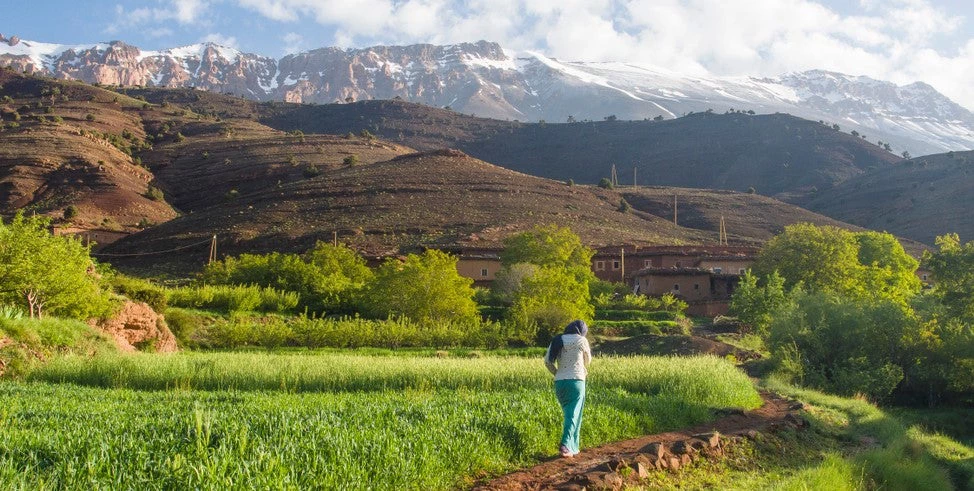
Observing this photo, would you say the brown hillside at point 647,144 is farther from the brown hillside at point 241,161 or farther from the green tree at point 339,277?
the green tree at point 339,277

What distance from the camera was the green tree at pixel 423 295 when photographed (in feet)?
140

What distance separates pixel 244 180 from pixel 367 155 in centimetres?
1985

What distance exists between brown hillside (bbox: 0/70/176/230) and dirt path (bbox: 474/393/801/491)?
82.1 meters

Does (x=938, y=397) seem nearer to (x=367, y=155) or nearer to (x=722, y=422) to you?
(x=722, y=422)

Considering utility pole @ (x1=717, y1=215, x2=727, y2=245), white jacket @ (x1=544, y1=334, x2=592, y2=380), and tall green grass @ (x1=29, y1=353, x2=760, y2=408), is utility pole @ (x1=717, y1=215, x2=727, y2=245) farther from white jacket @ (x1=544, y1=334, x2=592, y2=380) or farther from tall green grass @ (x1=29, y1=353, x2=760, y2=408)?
white jacket @ (x1=544, y1=334, x2=592, y2=380)

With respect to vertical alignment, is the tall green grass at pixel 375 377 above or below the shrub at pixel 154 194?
below

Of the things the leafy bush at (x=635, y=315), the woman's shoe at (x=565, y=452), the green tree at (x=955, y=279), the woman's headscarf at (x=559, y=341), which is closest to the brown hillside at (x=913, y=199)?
the leafy bush at (x=635, y=315)

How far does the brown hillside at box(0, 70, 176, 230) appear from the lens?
8856cm

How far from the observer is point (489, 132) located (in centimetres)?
18662

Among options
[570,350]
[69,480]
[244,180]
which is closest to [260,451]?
[69,480]

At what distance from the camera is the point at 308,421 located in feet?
30.0

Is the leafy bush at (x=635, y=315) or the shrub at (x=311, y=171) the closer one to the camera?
the leafy bush at (x=635, y=315)

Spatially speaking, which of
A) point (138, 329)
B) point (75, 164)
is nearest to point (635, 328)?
point (138, 329)

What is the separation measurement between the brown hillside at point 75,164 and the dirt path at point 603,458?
8212 cm
